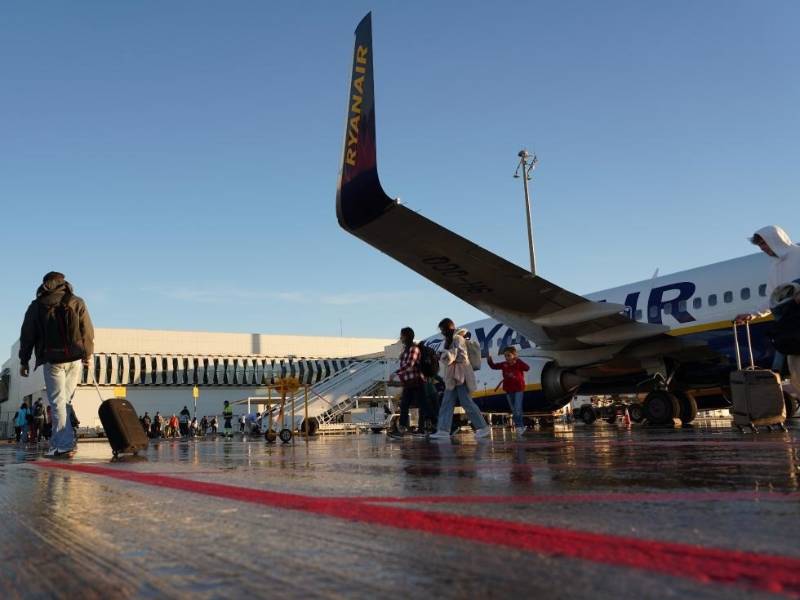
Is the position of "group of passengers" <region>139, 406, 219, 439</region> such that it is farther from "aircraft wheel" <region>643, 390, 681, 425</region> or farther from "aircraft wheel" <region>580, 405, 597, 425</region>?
"aircraft wheel" <region>643, 390, 681, 425</region>

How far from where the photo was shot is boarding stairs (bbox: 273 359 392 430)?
1059 inches

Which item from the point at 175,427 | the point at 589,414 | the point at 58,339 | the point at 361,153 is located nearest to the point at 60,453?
the point at 58,339

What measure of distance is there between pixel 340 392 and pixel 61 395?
2295 centimetres

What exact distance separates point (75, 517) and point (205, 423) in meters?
39.4

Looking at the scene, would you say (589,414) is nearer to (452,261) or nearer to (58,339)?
(452,261)

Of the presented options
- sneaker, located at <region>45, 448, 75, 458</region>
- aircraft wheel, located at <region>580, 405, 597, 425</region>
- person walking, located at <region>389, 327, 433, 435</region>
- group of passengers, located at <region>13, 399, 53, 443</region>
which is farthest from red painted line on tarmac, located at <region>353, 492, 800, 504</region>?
group of passengers, located at <region>13, 399, 53, 443</region>

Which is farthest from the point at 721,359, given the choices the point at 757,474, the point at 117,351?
the point at 117,351

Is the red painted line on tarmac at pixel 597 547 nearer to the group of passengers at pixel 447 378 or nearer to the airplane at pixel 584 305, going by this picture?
the group of passengers at pixel 447 378

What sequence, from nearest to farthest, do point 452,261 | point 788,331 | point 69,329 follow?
point 788,331, point 69,329, point 452,261

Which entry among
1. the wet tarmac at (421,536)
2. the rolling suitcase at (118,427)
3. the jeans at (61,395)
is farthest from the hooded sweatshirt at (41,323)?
the wet tarmac at (421,536)

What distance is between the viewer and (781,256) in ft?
22.0

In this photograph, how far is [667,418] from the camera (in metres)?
12.8

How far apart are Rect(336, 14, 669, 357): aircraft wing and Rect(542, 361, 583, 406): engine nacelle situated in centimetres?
78

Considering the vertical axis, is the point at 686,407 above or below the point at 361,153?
below
